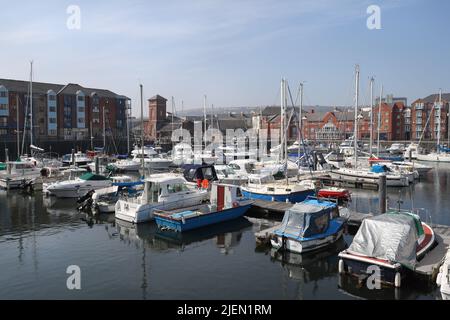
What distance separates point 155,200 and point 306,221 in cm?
1052

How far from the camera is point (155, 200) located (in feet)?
85.9

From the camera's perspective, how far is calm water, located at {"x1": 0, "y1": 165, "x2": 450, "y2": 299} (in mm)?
15273

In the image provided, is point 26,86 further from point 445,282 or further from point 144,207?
point 445,282

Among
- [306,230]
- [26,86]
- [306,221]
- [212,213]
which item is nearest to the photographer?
[306,230]

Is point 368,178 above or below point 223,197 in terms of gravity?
below

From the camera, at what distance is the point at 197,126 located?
360ft

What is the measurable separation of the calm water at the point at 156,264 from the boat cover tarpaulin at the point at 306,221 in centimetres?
111

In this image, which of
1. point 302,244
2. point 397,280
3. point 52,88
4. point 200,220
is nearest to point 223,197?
point 200,220

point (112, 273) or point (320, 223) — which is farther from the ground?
point (320, 223)

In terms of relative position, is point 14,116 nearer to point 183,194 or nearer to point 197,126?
point 197,126

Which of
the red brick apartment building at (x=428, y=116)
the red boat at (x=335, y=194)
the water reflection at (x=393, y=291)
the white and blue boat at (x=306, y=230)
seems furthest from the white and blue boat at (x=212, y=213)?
the red brick apartment building at (x=428, y=116)

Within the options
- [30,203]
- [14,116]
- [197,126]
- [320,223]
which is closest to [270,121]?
[197,126]
